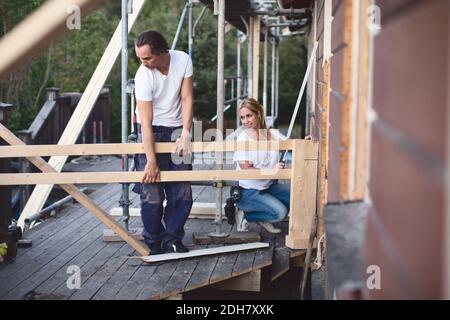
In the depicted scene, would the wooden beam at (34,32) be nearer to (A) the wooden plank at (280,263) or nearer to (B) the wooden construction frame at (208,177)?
(B) the wooden construction frame at (208,177)

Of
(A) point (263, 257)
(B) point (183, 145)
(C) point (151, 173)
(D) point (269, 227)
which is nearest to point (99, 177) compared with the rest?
(C) point (151, 173)

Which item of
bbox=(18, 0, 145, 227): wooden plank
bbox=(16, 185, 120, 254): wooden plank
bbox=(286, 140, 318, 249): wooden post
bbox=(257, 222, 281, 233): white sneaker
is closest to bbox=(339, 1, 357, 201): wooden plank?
bbox=(286, 140, 318, 249): wooden post

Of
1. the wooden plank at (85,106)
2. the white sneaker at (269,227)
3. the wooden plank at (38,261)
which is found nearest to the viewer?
the wooden plank at (38,261)

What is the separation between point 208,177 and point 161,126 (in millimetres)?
553

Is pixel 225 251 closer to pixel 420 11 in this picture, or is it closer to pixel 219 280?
pixel 219 280

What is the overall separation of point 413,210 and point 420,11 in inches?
12.3

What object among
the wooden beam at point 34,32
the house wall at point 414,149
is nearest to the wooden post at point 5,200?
the wooden beam at point 34,32

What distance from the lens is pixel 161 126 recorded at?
4.79 meters

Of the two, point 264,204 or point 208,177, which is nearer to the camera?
point 208,177

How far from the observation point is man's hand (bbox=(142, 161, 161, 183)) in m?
4.43

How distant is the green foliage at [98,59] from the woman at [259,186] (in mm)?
4704

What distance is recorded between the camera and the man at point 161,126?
14.7ft

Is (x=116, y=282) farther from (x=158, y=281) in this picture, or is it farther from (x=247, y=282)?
(x=247, y=282)
